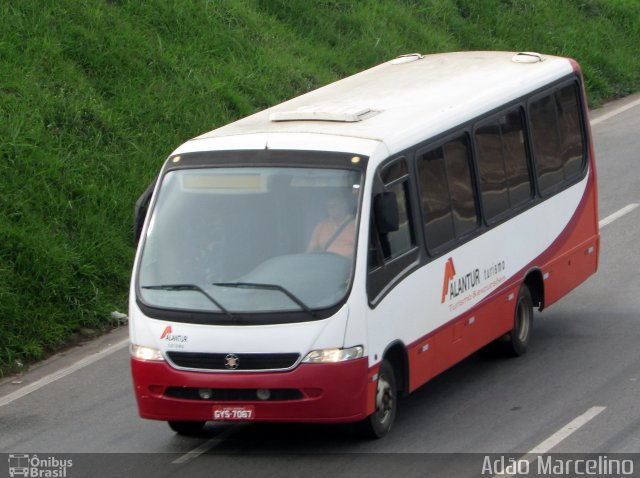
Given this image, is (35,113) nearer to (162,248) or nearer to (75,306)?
(75,306)

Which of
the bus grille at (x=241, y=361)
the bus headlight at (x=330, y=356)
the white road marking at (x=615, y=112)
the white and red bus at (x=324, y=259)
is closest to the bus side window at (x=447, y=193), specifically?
the white and red bus at (x=324, y=259)

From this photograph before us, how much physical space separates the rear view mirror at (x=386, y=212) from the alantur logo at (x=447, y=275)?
3.72 feet

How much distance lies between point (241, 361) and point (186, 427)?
1.22 meters

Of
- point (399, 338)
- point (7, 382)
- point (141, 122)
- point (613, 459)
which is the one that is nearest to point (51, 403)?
point (7, 382)

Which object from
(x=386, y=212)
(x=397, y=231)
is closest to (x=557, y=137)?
(x=397, y=231)

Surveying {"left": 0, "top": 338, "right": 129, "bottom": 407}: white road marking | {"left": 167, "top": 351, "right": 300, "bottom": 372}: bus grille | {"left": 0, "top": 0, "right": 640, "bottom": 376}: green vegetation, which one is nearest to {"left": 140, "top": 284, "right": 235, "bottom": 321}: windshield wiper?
{"left": 167, "top": 351, "right": 300, "bottom": 372}: bus grille

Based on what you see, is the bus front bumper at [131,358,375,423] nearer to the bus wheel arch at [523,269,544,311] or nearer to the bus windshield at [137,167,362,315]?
the bus windshield at [137,167,362,315]

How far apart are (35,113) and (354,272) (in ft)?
25.5

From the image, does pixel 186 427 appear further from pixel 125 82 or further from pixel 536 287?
pixel 125 82

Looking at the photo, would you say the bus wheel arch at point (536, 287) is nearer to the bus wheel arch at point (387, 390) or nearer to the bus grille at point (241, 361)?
the bus wheel arch at point (387, 390)

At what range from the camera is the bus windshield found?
32.0 feet

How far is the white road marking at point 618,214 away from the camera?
1692 centimetres

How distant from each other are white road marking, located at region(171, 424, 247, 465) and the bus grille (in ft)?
2.50

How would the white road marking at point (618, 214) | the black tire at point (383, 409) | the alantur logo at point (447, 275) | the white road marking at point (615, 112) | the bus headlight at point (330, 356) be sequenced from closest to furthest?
1. the bus headlight at point (330, 356)
2. the black tire at point (383, 409)
3. the alantur logo at point (447, 275)
4. the white road marking at point (618, 214)
5. the white road marking at point (615, 112)
